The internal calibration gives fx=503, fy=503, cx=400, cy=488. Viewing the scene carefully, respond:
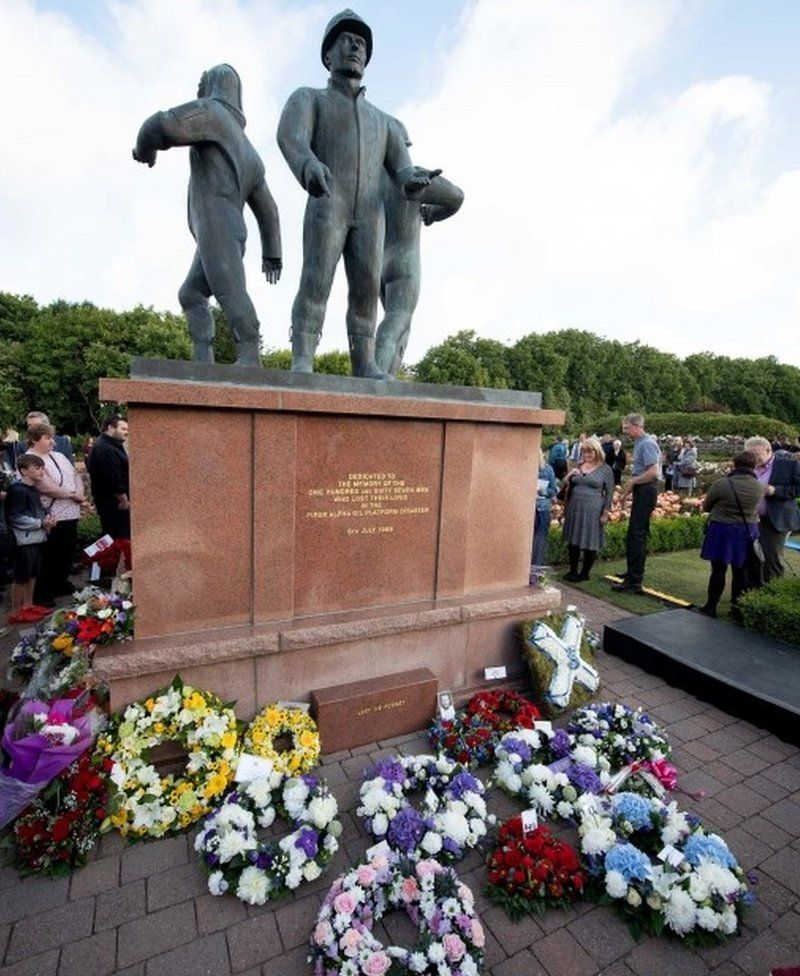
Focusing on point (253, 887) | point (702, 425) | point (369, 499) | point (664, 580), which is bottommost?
point (664, 580)

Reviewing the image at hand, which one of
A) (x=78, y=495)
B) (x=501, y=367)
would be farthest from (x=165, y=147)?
(x=501, y=367)

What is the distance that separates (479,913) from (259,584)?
2249mm

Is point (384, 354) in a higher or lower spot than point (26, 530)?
higher

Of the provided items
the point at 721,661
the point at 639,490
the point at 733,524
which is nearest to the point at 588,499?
the point at 639,490

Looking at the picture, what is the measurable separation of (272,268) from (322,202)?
0.89 meters

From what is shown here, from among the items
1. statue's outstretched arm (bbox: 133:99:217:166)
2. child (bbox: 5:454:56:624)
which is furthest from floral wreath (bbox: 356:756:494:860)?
child (bbox: 5:454:56:624)

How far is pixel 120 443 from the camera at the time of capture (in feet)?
21.2

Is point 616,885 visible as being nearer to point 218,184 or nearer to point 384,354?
point 384,354

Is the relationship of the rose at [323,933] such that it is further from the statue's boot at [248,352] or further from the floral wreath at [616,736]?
the statue's boot at [248,352]

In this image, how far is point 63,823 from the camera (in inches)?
107

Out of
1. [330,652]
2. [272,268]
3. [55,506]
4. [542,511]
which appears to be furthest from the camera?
[542,511]

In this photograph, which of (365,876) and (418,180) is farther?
(418,180)

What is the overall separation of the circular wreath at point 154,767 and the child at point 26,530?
11.3ft

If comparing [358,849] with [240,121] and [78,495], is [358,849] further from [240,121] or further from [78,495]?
[78,495]
